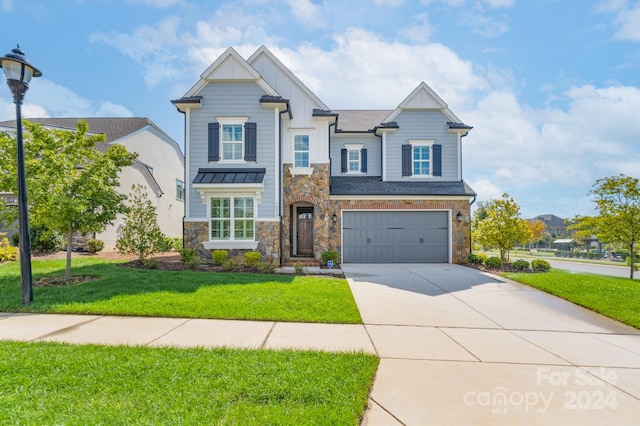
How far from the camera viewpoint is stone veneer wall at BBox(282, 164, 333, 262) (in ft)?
44.7

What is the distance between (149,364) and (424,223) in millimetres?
12802

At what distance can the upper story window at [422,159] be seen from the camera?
15.3m

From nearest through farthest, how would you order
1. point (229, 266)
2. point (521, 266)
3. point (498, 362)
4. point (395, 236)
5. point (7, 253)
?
point (498, 362), point (229, 266), point (7, 253), point (521, 266), point (395, 236)

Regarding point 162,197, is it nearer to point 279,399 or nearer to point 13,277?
point 13,277

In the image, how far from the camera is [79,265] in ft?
35.2

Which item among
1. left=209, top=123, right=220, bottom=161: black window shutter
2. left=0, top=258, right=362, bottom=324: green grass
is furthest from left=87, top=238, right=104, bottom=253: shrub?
left=209, top=123, right=220, bottom=161: black window shutter

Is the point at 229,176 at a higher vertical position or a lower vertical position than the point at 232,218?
higher

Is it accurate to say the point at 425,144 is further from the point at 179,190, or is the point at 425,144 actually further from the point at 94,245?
the point at 179,190

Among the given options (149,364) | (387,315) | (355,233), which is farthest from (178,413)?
(355,233)

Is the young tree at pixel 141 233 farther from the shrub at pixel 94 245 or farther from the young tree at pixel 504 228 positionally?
the young tree at pixel 504 228

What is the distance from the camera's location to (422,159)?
15.4m

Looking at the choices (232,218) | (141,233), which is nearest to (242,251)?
(232,218)

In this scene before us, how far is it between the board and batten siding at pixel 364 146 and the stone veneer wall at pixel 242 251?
501 centimetres

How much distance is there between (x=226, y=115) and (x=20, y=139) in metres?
7.42
